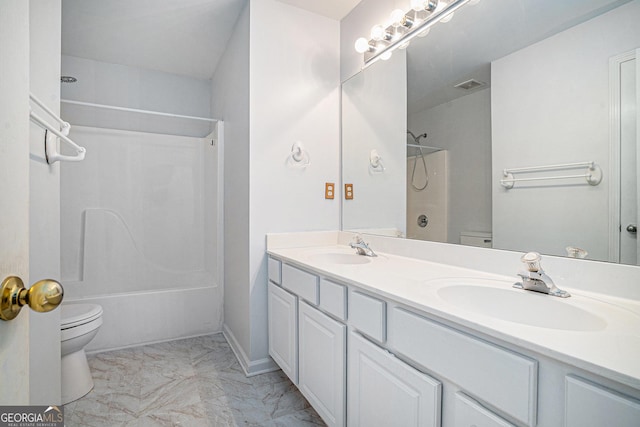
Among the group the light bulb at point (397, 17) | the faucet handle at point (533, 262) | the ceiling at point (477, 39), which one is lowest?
the faucet handle at point (533, 262)

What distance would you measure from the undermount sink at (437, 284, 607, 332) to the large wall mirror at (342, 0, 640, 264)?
0.74 feet

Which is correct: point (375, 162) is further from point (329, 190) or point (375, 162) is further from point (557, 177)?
point (557, 177)

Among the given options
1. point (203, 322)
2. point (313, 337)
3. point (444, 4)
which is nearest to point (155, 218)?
point (203, 322)

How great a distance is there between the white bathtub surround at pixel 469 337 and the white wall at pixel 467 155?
15 centimetres

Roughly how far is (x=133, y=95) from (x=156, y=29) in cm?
84

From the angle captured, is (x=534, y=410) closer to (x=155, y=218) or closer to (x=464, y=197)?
(x=464, y=197)

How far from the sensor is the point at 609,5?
37.9 inches

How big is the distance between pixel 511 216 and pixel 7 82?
147cm

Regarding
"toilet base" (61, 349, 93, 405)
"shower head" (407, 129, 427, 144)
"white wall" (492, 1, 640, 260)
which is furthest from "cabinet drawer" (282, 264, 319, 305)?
"toilet base" (61, 349, 93, 405)

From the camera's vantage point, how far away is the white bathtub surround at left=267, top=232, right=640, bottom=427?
0.58m

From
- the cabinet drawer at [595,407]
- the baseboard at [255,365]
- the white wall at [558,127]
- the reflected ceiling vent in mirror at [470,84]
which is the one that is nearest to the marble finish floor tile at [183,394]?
the baseboard at [255,365]

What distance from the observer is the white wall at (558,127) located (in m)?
0.98

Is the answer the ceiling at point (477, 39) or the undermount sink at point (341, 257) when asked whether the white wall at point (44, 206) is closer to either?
the undermount sink at point (341, 257)

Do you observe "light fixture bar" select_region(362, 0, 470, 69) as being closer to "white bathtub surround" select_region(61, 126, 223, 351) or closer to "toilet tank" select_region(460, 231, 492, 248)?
"toilet tank" select_region(460, 231, 492, 248)
